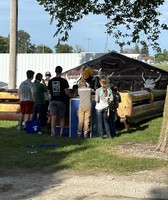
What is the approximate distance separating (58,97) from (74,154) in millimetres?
2900

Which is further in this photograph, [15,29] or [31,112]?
[15,29]

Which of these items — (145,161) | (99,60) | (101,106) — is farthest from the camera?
(99,60)

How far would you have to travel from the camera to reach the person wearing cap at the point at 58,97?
37.5 feet

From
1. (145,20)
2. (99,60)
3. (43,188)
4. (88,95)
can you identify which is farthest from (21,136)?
(99,60)

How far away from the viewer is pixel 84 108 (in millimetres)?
11172

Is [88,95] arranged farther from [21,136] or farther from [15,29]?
[15,29]

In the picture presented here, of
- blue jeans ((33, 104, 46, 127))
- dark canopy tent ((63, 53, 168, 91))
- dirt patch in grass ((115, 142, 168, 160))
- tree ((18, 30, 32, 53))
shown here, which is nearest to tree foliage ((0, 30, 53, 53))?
tree ((18, 30, 32, 53))

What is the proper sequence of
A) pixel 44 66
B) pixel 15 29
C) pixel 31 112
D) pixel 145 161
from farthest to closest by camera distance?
pixel 44 66 < pixel 15 29 < pixel 31 112 < pixel 145 161

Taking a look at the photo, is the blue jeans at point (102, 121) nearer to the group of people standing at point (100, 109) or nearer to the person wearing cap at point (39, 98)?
the group of people standing at point (100, 109)

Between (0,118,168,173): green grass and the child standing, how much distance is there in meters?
0.40

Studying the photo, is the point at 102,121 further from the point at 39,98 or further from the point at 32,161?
the point at 32,161

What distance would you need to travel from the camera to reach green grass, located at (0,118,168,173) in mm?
7864

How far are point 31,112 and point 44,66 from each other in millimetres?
14643

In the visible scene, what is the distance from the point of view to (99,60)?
19906mm
